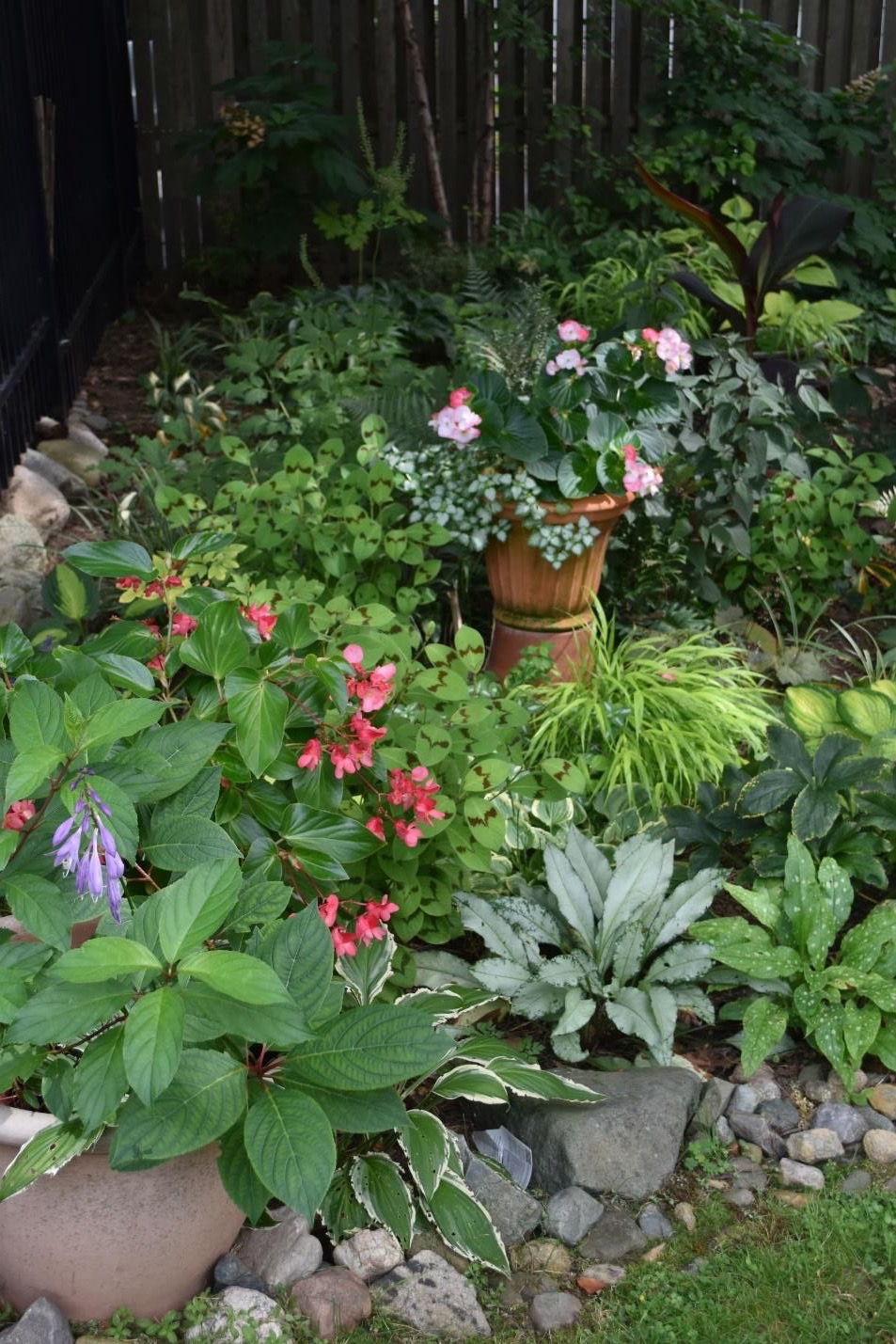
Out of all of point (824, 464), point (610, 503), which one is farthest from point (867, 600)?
point (610, 503)

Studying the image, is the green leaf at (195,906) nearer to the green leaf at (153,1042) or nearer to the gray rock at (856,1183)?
the green leaf at (153,1042)

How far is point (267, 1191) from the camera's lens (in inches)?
71.7

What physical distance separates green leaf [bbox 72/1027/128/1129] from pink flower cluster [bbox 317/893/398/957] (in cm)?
51

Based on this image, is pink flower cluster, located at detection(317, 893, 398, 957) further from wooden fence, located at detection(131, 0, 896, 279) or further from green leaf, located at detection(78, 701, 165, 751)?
wooden fence, located at detection(131, 0, 896, 279)

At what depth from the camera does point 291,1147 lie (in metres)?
1.73

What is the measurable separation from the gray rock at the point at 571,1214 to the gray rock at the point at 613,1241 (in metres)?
0.01

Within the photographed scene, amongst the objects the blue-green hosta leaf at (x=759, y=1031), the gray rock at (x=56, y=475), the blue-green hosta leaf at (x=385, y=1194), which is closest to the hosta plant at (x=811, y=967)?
the blue-green hosta leaf at (x=759, y=1031)

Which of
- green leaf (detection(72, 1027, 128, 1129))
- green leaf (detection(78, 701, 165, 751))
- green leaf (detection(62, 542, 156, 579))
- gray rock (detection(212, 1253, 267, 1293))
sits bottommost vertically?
gray rock (detection(212, 1253, 267, 1293))

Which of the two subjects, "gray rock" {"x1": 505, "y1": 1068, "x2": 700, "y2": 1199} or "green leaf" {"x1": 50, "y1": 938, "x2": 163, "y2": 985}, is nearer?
"green leaf" {"x1": 50, "y1": 938, "x2": 163, "y2": 985}

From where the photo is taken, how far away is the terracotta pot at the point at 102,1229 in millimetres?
1889

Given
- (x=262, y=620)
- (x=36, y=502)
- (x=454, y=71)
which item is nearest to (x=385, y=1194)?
(x=262, y=620)

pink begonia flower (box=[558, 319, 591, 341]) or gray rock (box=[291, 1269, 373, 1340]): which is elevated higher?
pink begonia flower (box=[558, 319, 591, 341])

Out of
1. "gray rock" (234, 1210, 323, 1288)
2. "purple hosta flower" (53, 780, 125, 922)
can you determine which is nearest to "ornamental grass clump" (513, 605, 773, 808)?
"gray rock" (234, 1210, 323, 1288)

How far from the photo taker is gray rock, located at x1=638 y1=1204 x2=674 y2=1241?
2.33 m
